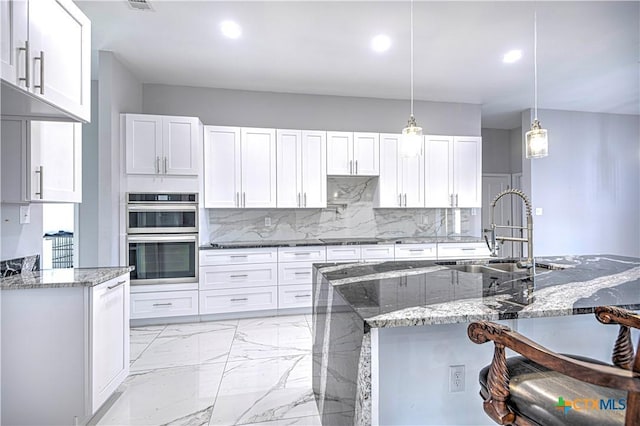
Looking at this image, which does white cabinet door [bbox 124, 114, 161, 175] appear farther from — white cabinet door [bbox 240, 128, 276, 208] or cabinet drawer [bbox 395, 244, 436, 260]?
cabinet drawer [bbox 395, 244, 436, 260]

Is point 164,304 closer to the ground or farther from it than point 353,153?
closer to the ground

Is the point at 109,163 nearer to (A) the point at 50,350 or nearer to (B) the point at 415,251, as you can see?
(A) the point at 50,350

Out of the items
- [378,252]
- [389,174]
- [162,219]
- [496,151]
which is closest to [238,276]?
[162,219]

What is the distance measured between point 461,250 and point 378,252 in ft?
3.90

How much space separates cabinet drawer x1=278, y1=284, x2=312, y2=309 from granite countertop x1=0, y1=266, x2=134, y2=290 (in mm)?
2063

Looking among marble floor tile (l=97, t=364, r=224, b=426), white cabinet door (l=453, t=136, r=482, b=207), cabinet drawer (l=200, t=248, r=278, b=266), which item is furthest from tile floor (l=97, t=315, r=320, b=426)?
white cabinet door (l=453, t=136, r=482, b=207)

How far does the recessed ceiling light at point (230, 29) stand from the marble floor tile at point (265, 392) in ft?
9.69

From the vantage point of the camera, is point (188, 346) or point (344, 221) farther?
point (344, 221)

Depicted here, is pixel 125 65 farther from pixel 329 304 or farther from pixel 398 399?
pixel 398 399

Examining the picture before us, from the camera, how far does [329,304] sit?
5.66 feet

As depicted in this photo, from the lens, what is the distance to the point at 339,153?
4441 mm

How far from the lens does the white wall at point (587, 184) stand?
5523 millimetres

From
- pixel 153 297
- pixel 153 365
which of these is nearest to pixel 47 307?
pixel 153 365

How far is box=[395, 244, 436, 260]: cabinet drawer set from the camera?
4309 mm
